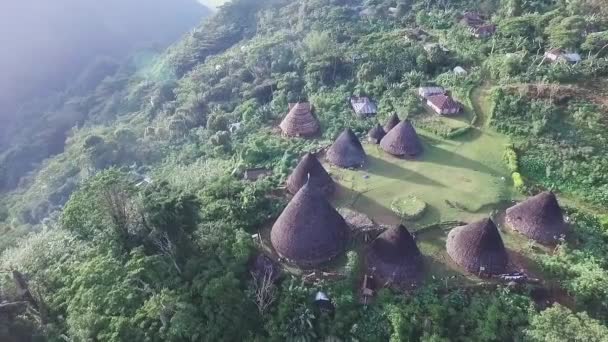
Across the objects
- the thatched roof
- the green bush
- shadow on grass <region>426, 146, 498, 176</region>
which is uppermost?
the thatched roof

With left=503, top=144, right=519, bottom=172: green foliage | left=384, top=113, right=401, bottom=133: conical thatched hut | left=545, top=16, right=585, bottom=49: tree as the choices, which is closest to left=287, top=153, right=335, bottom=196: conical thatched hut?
left=384, top=113, right=401, bottom=133: conical thatched hut

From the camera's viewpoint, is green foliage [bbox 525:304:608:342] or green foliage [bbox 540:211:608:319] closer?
green foliage [bbox 525:304:608:342]

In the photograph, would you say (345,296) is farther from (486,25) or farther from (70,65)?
(70,65)

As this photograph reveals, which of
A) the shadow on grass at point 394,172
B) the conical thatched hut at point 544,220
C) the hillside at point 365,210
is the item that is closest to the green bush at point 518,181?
the hillside at point 365,210

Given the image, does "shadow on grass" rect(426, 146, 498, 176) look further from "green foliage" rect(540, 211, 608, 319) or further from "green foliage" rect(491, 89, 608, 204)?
"green foliage" rect(540, 211, 608, 319)

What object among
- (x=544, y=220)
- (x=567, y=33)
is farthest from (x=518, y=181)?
(x=567, y=33)

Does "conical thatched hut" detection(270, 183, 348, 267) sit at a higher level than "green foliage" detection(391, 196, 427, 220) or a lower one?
higher
